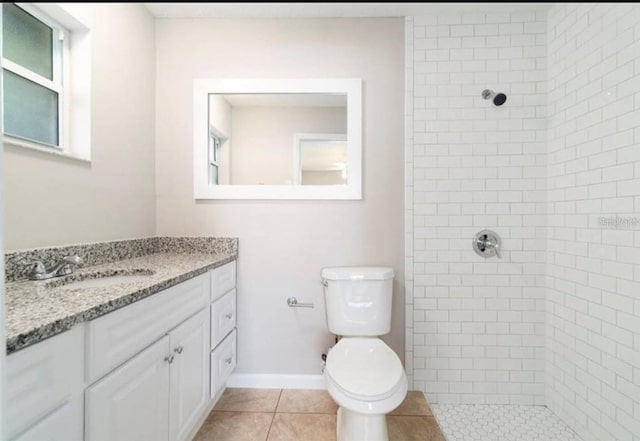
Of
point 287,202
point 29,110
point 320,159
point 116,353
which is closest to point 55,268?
point 116,353

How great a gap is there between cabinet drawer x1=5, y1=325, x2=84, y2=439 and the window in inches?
36.4

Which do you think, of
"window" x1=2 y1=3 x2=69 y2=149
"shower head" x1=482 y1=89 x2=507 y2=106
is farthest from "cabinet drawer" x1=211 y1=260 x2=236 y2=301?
"shower head" x1=482 y1=89 x2=507 y2=106

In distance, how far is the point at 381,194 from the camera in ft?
6.59

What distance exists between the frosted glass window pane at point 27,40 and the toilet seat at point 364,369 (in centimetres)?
184

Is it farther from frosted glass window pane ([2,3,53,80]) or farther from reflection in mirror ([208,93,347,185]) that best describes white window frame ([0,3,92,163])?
reflection in mirror ([208,93,347,185])

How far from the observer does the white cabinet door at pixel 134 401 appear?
947 mm

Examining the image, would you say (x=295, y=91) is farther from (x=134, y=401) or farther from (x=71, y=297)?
(x=134, y=401)

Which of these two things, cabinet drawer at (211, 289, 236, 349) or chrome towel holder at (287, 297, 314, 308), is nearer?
cabinet drawer at (211, 289, 236, 349)

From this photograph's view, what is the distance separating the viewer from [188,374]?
4.66 ft

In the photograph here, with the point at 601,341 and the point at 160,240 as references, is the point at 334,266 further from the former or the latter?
the point at 601,341

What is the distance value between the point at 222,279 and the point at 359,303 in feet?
2.51

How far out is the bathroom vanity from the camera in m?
0.78

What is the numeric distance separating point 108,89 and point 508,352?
266 cm

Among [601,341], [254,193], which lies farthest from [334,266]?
[601,341]
